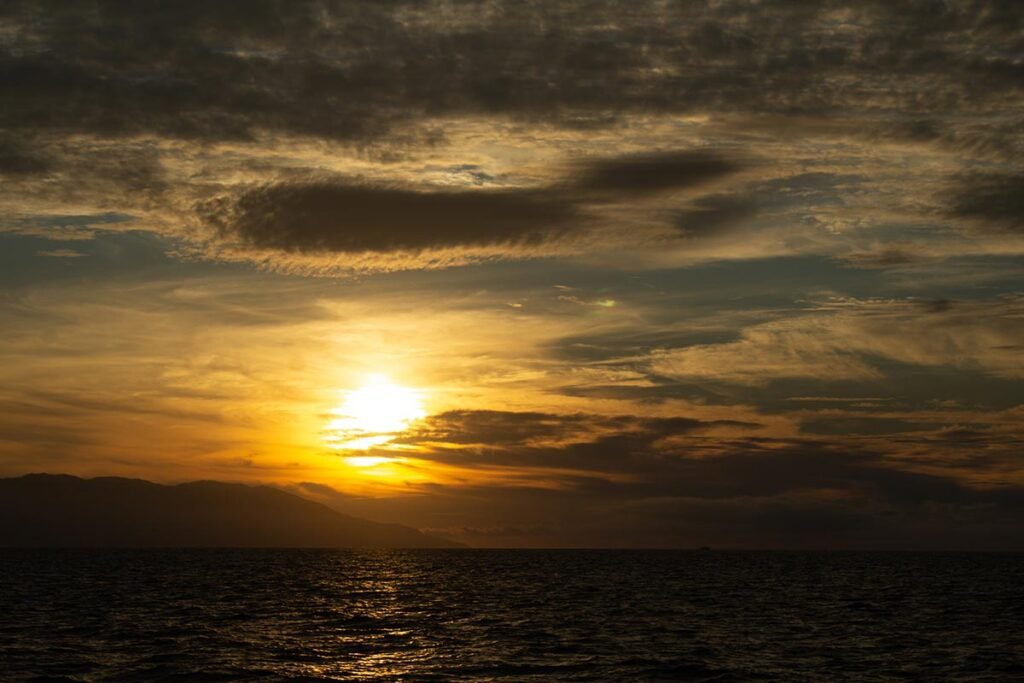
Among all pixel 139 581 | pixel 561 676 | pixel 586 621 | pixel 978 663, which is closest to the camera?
pixel 561 676

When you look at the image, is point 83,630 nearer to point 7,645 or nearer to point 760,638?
point 7,645

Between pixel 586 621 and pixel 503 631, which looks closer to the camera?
pixel 503 631

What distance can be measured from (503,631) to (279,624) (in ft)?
48.0

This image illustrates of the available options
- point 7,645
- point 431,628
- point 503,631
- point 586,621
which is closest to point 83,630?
point 7,645

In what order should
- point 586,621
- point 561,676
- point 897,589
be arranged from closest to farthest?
point 561,676
point 586,621
point 897,589

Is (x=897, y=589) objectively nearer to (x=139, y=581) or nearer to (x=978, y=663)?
(x=978, y=663)

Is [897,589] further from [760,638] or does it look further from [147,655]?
[147,655]

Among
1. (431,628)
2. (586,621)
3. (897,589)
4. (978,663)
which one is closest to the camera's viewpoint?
(978,663)

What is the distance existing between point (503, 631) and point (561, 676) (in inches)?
707

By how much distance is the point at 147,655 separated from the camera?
47.3 m

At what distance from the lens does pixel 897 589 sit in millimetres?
110500

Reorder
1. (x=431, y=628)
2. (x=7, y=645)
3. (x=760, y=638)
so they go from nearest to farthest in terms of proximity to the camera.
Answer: (x=7, y=645), (x=760, y=638), (x=431, y=628)

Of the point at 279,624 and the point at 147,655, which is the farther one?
the point at 279,624

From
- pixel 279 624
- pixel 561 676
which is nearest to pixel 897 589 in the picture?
pixel 279 624
